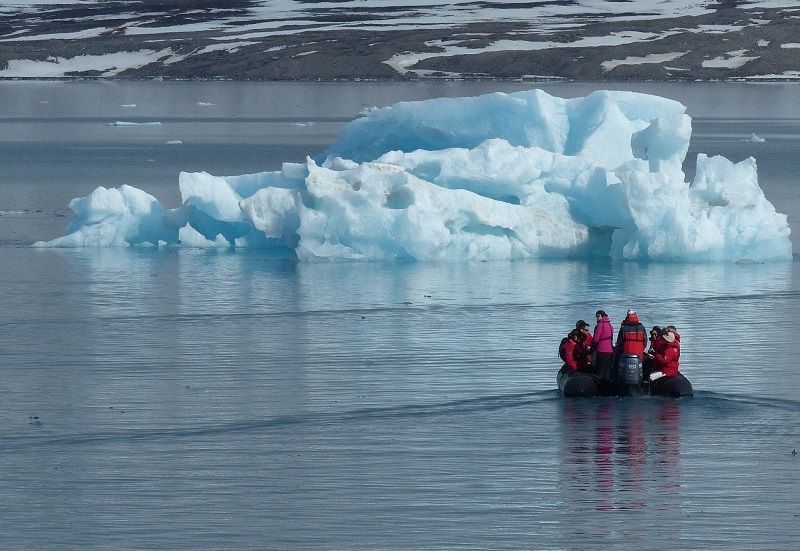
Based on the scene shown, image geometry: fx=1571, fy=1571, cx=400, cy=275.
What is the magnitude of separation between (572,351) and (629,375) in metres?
0.44

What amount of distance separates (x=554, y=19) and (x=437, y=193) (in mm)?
91747

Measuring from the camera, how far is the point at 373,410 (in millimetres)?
10992

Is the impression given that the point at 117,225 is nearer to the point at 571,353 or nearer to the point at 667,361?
the point at 571,353

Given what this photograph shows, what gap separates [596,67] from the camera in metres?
88.2

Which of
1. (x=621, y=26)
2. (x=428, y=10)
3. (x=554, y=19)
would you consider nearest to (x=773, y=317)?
(x=621, y=26)

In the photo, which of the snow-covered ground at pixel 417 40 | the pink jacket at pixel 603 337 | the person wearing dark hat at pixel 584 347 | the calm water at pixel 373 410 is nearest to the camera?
the calm water at pixel 373 410

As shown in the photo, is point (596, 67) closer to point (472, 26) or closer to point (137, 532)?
point (472, 26)

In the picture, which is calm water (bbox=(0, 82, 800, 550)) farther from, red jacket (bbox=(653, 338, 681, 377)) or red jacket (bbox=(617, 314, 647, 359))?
red jacket (bbox=(617, 314, 647, 359))

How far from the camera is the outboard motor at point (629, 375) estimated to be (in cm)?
1116

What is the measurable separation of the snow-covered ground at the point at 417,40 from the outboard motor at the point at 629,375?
77075 millimetres

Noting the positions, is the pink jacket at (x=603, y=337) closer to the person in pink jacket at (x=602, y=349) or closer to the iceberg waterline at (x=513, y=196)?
the person in pink jacket at (x=602, y=349)

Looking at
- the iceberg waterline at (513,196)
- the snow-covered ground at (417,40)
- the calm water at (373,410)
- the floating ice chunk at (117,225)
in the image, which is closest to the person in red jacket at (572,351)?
the calm water at (373,410)

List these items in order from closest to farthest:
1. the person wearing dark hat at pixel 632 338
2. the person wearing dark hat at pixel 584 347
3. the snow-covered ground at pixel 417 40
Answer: the person wearing dark hat at pixel 632 338 → the person wearing dark hat at pixel 584 347 → the snow-covered ground at pixel 417 40

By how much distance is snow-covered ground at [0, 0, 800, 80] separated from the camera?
90125 millimetres
